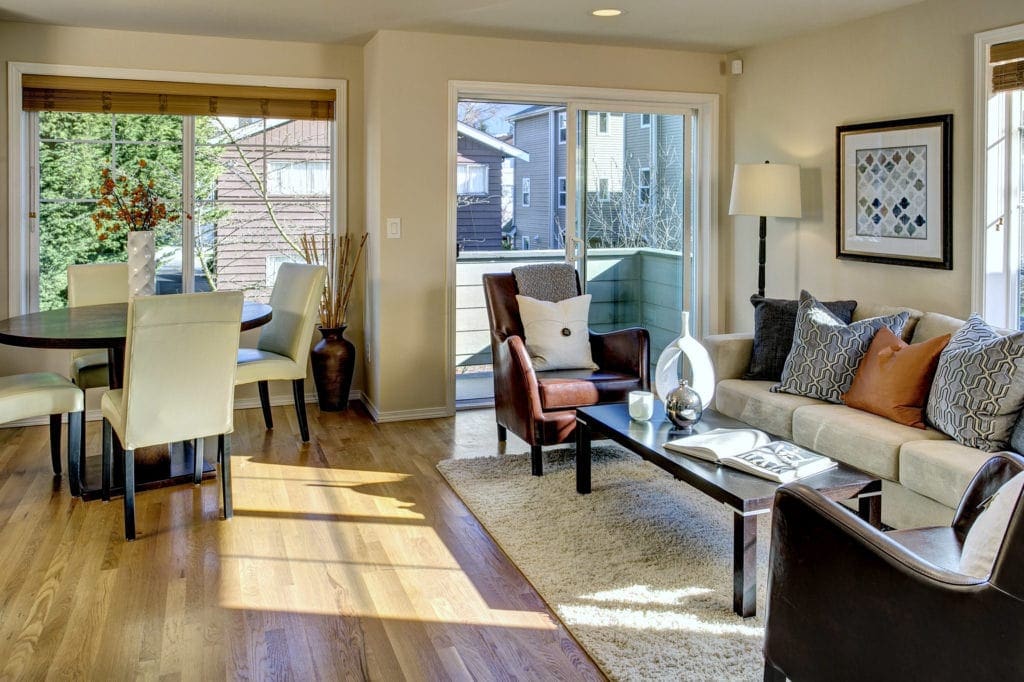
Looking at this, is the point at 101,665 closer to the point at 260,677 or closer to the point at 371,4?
the point at 260,677

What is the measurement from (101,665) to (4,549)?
1139 mm

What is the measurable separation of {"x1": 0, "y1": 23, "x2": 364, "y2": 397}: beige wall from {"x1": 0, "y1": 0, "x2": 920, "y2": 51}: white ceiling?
11 cm

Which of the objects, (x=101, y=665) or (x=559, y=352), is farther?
(x=559, y=352)

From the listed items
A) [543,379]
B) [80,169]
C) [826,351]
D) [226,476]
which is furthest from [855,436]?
[80,169]

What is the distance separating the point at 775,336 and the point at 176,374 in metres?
2.74

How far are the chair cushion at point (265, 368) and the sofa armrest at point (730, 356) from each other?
217 centimetres

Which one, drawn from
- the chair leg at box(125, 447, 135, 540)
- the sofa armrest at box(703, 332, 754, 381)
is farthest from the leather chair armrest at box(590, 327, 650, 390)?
the chair leg at box(125, 447, 135, 540)

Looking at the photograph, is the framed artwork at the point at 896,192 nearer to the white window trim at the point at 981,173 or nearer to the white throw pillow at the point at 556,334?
the white window trim at the point at 981,173

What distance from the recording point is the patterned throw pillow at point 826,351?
13.0 ft

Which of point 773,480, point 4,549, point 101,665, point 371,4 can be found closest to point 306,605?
point 101,665

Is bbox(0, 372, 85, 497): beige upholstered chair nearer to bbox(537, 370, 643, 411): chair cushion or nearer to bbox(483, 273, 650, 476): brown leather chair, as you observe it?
bbox(483, 273, 650, 476): brown leather chair

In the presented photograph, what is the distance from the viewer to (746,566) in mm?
2777

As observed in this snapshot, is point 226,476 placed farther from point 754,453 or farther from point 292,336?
point 754,453

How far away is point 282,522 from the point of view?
374 centimetres
